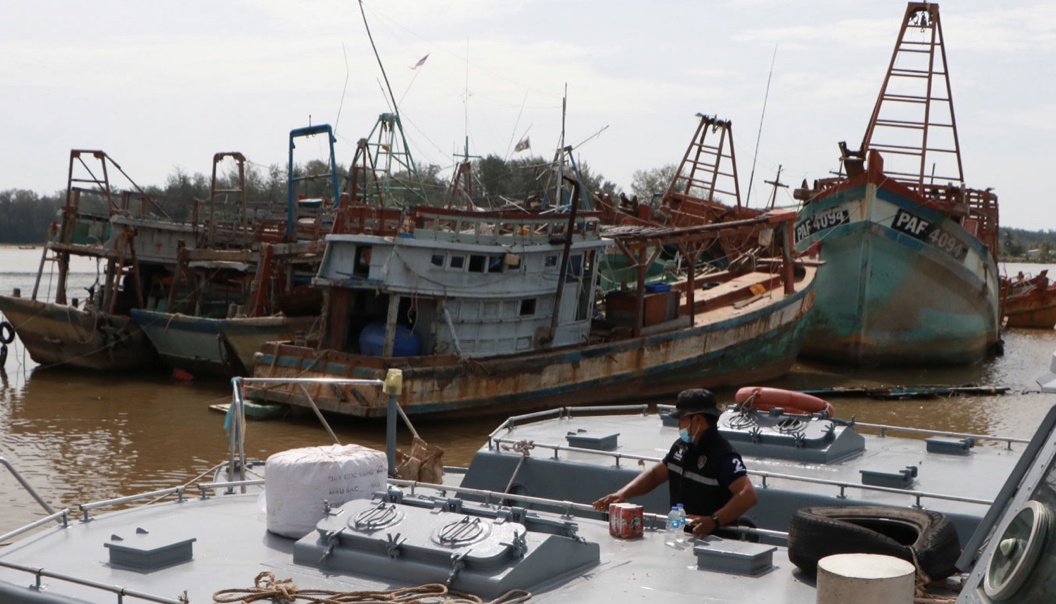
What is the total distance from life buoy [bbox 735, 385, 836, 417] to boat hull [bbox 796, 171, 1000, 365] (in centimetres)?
1713

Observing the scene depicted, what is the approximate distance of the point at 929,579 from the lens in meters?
5.34

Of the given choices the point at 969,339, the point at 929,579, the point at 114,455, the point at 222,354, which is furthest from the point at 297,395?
the point at 969,339

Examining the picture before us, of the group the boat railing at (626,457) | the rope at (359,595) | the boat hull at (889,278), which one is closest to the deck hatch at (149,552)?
the rope at (359,595)

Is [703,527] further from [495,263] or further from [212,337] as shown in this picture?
[212,337]

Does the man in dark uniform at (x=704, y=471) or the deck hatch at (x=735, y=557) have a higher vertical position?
the man in dark uniform at (x=704, y=471)

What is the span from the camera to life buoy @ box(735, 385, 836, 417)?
10406mm

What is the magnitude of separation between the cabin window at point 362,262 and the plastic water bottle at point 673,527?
13316 mm

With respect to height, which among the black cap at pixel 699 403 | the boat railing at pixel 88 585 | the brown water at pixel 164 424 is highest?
the black cap at pixel 699 403

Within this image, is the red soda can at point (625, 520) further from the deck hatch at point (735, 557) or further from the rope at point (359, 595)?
the rope at point (359, 595)

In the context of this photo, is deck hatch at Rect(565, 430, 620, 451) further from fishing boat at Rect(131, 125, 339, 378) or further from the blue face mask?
fishing boat at Rect(131, 125, 339, 378)

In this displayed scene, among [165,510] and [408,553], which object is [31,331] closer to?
→ [165,510]

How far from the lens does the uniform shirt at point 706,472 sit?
6633mm

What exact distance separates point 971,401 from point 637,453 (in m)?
14.9

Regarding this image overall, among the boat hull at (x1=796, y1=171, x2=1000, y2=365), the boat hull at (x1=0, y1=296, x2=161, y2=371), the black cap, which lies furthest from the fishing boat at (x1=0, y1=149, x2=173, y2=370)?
the black cap
